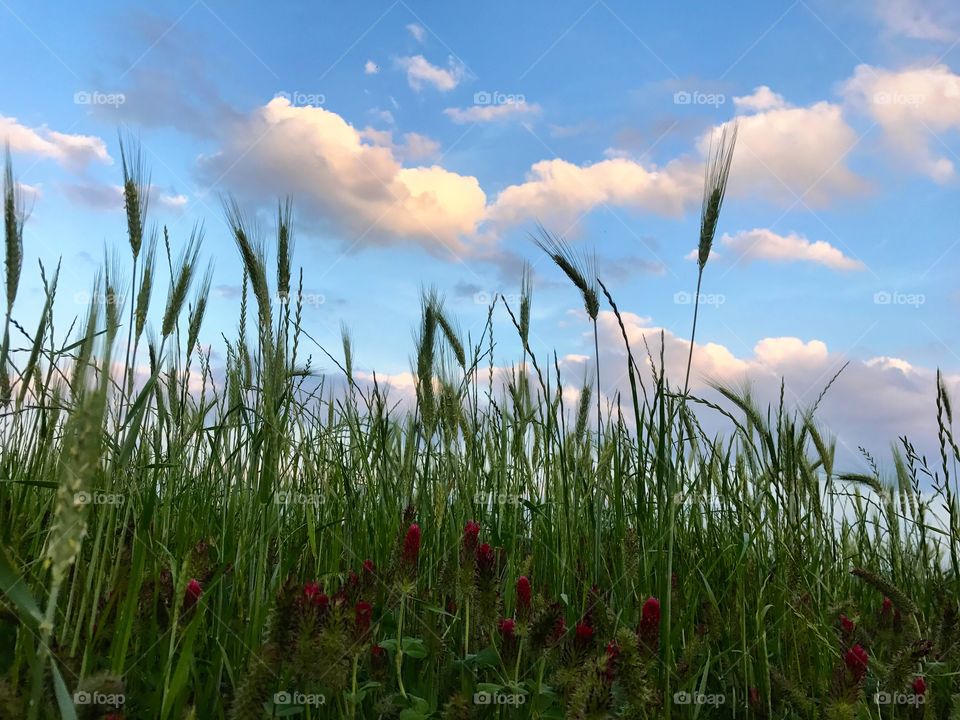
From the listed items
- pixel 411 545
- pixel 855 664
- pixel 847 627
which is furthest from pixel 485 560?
pixel 847 627

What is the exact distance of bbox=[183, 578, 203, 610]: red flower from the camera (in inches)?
72.8

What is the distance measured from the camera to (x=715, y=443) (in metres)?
3.47

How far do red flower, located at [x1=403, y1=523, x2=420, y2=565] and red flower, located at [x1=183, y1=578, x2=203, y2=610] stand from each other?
1.66ft

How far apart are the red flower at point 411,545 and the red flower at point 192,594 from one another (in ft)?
1.66

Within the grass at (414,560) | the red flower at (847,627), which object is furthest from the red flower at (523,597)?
the red flower at (847,627)

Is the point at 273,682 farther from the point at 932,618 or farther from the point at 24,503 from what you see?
the point at 932,618

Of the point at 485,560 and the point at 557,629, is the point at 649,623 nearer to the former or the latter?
the point at 557,629

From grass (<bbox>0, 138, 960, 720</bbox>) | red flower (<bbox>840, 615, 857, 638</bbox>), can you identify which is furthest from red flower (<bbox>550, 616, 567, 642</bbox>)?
red flower (<bbox>840, 615, 857, 638</bbox>)

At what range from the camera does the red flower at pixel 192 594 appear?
6.07 ft

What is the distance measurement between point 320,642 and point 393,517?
3.69 ft

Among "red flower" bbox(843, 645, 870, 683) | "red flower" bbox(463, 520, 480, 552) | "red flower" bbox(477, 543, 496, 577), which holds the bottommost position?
"red flower" bbox(843, 645, 870, 683)

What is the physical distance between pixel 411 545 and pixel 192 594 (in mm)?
539

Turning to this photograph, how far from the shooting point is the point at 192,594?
73.0 inches

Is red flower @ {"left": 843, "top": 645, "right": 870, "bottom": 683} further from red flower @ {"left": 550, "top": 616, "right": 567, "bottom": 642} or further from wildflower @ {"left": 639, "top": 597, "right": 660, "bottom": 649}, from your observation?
red flower @ {"left": 550, "top": 616, "right": 567, "bottom": 642}
